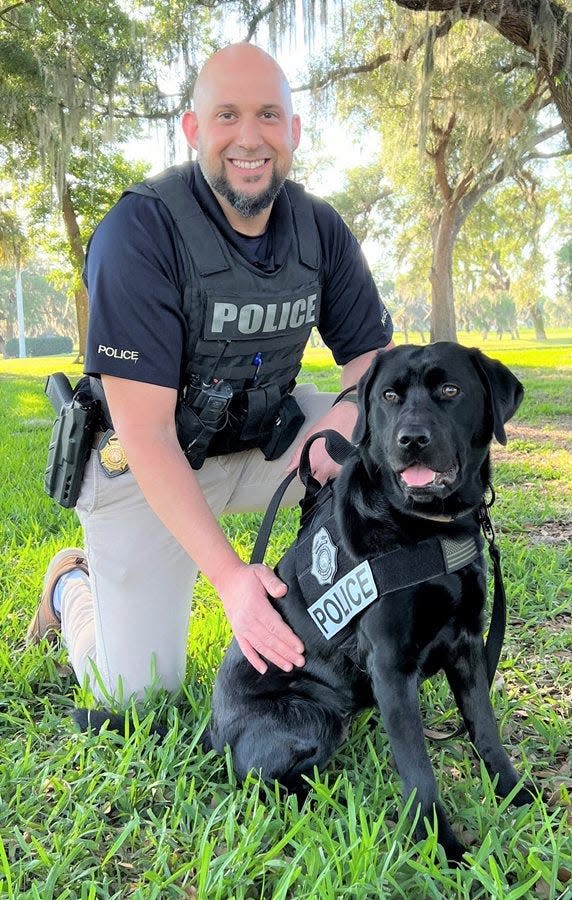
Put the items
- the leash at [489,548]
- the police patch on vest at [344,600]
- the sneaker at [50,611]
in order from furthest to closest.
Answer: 1. the sneaker at [50,611]
2. the leash at [489,548]
3. the police patch on vest at [344,600]

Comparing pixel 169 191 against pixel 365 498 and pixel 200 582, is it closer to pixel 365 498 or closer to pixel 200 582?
Answer: pixel 365 498

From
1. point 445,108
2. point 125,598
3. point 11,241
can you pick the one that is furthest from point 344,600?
point 11,241

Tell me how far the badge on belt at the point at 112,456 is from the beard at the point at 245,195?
950 mm

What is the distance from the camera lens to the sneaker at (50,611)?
9.75 ft

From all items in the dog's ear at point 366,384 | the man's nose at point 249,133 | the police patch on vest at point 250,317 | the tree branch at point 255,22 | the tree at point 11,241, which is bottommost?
the dog's ear at point 366,384

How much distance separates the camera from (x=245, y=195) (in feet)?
8.29

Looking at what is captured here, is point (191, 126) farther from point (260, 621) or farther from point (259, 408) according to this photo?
point (260, 621)

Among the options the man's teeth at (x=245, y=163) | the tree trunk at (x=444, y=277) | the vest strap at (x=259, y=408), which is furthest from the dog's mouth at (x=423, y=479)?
the tree trunk at (x=444, y=277)

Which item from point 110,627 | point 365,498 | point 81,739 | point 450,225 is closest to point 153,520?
point 110,627

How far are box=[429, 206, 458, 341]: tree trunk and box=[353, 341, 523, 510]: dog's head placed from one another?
52.7ft

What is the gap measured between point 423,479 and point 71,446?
1390 millimetres

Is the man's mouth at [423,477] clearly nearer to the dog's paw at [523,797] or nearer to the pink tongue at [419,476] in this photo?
the pink tongue at [419,476]

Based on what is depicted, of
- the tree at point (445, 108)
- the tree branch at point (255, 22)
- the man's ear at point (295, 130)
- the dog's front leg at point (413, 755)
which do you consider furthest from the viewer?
the tree at point (445, 108)

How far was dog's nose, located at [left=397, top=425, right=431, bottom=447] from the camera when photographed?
6.01ft
